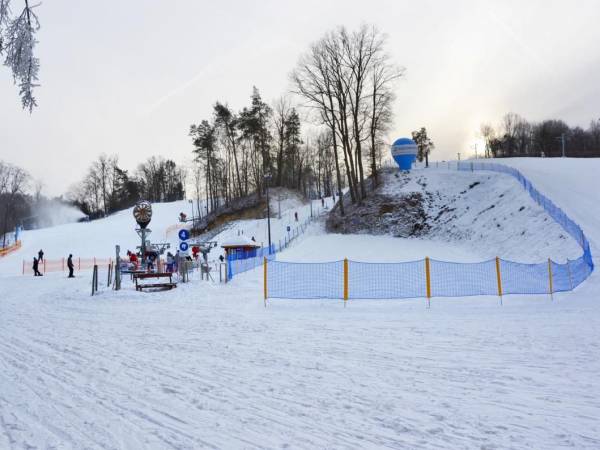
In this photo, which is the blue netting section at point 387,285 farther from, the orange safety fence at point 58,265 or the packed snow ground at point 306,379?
the orange safety fence at point 58,265

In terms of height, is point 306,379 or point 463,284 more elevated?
point 463,284

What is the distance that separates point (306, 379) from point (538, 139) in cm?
10378

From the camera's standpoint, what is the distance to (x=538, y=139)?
312ft

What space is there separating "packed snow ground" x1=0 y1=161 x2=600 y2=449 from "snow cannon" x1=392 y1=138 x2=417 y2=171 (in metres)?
35.0

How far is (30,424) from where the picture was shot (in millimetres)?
4602

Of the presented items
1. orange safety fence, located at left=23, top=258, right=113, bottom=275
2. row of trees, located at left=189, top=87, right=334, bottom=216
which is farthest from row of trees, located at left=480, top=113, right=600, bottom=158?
orange safety fence, located at left=23, top=258, right=113, bottom=275

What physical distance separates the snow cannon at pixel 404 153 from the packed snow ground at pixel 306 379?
3495 cm

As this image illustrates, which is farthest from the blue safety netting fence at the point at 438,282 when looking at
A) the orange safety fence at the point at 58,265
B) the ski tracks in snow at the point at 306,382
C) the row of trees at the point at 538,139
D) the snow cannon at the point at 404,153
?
the row of trees at the point at 538,139

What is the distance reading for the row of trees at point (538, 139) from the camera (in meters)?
92.4

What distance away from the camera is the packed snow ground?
425 centimetres

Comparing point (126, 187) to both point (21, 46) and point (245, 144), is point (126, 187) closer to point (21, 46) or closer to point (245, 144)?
point (245, 144)

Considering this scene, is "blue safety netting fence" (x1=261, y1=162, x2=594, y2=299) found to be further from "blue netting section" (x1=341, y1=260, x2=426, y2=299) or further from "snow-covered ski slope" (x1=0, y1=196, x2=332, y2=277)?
"snow-covered ski slope" (x1=0, y1=196, x2=332, y2=277)

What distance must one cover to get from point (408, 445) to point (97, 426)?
2.99m

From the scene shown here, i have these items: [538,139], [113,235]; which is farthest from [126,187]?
[538,139]
